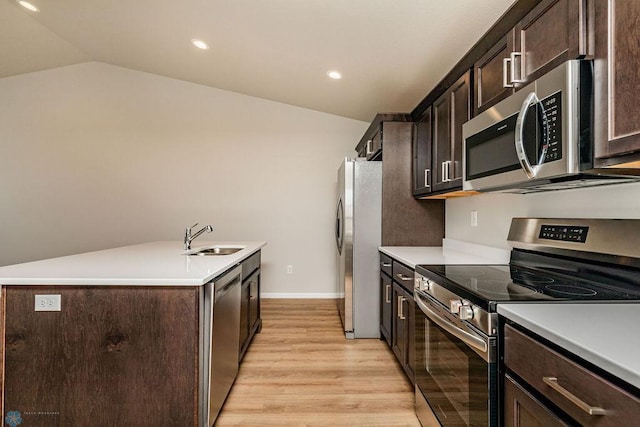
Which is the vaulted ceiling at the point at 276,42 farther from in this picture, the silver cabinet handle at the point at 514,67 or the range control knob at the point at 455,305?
the range control knob at the point at 455,305

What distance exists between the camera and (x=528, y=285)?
4.42ft

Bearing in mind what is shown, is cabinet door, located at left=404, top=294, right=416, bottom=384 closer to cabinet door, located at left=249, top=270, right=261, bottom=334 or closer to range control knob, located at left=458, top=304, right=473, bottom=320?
range control knob, located at left=458, top=304, right=473, bottom=320

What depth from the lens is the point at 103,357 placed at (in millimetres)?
1524

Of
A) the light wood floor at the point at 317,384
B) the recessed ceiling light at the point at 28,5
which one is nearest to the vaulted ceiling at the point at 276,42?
the recessed ceiling light at the point at 28,5

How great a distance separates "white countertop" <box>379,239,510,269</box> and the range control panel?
42 cm

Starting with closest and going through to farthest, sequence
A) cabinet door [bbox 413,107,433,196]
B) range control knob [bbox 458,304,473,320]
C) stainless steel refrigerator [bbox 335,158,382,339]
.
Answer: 1. range control knob [bbox 458,304,473,320]
2. cabinet door [bbox 413,107,433,196]
3. stainless steel refrigerator [bbox 335,158,382,339]

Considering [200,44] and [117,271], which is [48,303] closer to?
[117,271]

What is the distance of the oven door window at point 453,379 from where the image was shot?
3.62 ft

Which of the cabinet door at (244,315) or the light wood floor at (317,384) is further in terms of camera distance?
the cabinet door at (244,315)

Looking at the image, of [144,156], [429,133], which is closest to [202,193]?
[144,156]

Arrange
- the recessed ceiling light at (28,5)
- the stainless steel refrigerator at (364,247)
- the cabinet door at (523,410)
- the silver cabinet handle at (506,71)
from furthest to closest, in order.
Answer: the recessed ceiling light at (28,5), the stainless steel refrigerator at (364,247), the silver cabinet handle at (506,71), the cabinet door at (523,410)

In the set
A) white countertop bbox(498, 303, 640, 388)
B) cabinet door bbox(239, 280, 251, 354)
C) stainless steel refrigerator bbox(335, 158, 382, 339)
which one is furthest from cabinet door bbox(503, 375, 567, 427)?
stainless steel refrigerator bbox(335, 158, 382, 339)

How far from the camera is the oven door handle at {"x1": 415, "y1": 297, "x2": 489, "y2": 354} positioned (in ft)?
3.66

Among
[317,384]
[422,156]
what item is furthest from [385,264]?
[317,384]
